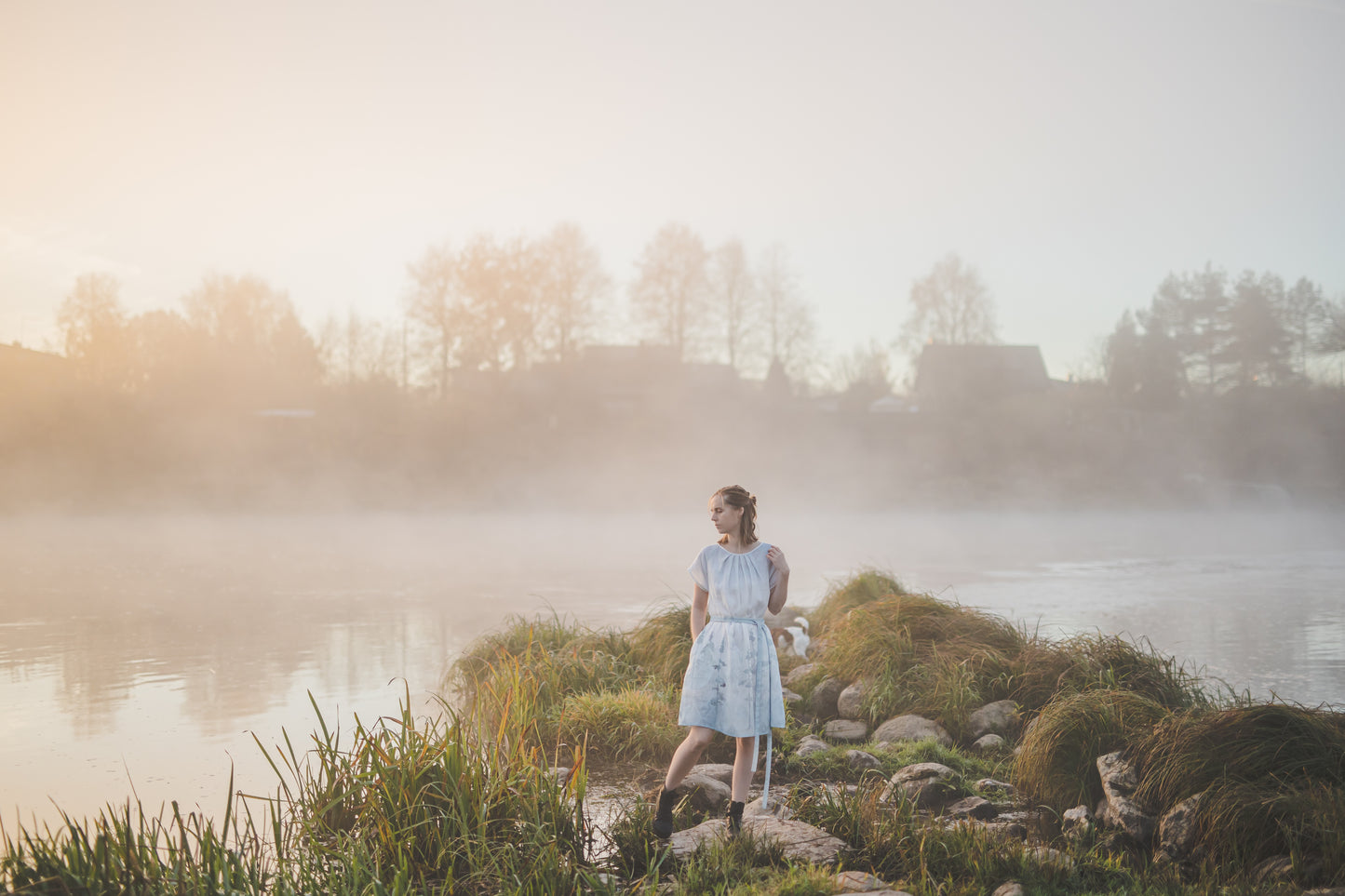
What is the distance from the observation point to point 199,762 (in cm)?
686

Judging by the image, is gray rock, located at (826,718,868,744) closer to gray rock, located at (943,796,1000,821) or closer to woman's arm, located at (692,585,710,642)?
gray rock, located at (943,796,1000,821)

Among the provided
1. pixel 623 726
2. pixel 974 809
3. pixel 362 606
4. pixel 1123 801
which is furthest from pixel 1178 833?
pixel 362 606

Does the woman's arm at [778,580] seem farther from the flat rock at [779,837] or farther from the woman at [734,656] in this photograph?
the flat rock at [779,837]

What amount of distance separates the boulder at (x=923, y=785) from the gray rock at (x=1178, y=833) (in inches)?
47.1

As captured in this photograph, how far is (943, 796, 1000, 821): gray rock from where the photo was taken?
4.91 metres

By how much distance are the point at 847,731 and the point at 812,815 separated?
2100 mm

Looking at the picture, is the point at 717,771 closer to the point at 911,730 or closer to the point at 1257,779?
the point at 911,730

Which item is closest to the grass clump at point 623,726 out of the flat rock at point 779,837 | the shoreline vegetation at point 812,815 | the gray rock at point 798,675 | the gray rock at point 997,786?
the shoreline vegetation at point 812,815

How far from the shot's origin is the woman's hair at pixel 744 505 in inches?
178

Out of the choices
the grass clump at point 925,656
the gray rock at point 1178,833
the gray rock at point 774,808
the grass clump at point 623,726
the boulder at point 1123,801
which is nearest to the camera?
the gray rock at point 1178,833

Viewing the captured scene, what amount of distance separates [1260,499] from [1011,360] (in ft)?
51.7

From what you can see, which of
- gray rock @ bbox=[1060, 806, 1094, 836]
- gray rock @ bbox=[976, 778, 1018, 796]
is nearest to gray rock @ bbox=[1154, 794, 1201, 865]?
gray rock @ bbox=[1060, 806, 1094, 836]

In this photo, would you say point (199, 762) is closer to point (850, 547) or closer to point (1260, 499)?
point (850, 547)

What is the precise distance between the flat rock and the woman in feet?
0.32
